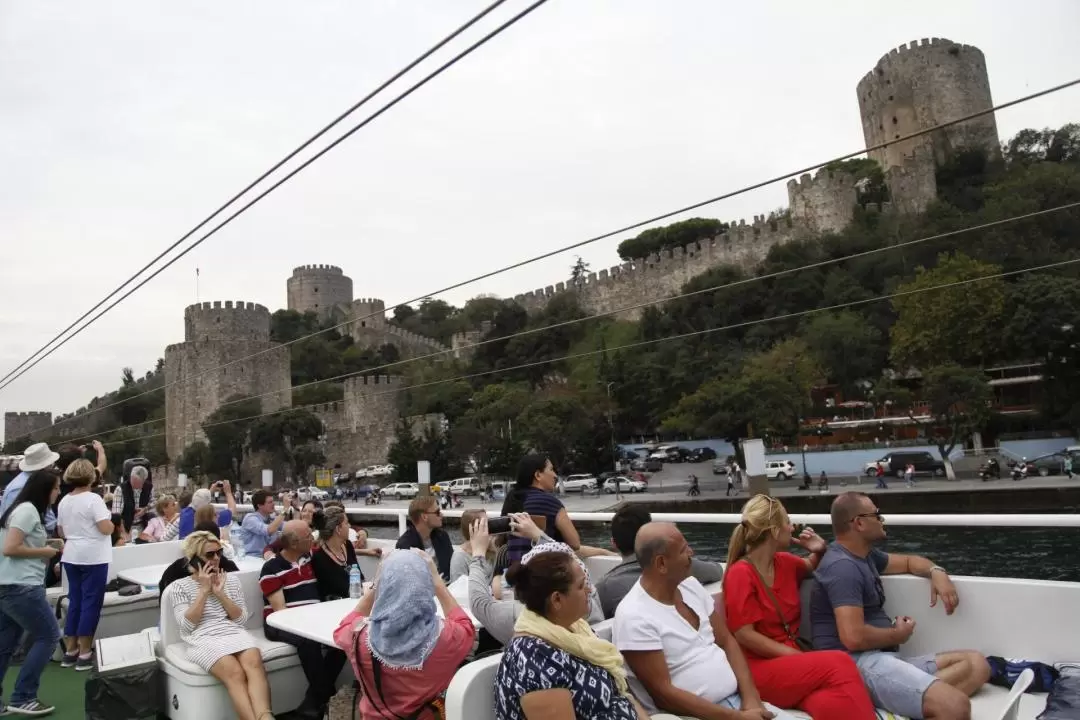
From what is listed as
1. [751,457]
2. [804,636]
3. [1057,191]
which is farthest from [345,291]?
[804,636]

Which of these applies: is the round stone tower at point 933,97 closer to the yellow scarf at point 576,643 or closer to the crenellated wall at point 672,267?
the crenellated wall at point 672,267

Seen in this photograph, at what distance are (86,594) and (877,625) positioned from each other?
3461 mm

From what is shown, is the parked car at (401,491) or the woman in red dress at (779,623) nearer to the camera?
the woman in red dress at (779,623)

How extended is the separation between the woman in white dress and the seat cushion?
28mm

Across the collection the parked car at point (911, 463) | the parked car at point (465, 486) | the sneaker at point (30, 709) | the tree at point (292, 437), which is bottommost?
the parked car at point (911, 463)

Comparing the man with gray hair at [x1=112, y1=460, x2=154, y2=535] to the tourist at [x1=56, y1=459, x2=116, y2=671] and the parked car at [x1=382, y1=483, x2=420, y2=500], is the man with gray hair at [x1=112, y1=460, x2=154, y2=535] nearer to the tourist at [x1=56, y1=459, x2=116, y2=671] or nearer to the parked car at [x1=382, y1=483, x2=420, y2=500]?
the tourist at [x1=56, y1=459, x2=116, y2=671]

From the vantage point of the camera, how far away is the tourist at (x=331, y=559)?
10.7 feet

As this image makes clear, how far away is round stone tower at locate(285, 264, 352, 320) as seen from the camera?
6750 cm

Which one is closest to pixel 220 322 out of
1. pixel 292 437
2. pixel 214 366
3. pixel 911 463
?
pixel 214 366

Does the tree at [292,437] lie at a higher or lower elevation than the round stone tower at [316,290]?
lower

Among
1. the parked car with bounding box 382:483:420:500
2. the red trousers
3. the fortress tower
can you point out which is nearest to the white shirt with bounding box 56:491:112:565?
Answer: the red trousers

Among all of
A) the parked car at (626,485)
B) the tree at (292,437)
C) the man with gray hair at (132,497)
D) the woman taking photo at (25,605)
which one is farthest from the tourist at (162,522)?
the tree at (292,437)

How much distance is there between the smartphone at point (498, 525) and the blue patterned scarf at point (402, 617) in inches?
24.9

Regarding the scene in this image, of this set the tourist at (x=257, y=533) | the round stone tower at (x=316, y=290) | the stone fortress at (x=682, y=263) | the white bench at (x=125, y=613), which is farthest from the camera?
the round stone tower at (x=316, y=290)
